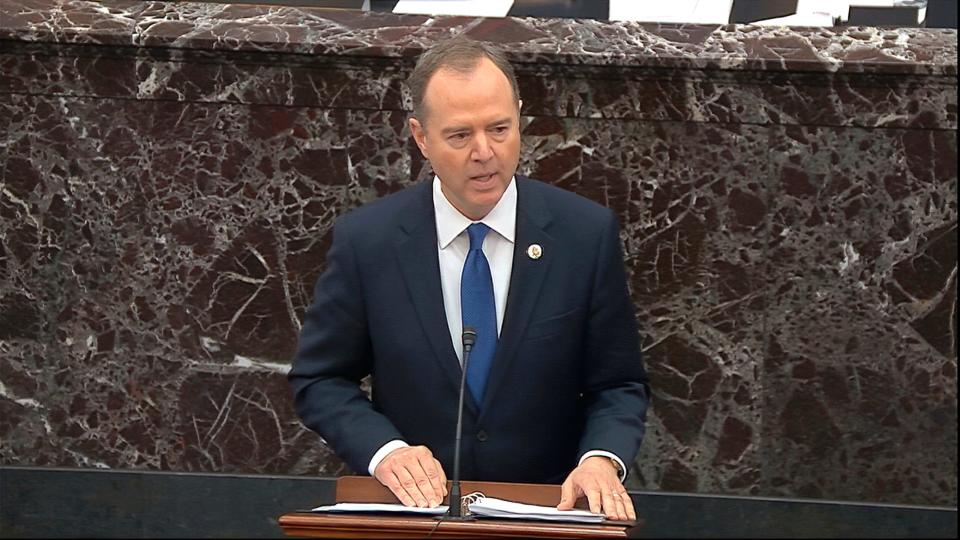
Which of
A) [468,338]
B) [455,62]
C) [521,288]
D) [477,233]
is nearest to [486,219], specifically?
[477,233]

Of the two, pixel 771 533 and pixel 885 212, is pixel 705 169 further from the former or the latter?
pixel 771 533

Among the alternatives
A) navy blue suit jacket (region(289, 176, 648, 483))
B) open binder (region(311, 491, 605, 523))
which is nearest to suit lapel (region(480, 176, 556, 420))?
navy blue suit jacket (region(289, 176, 648, 483))

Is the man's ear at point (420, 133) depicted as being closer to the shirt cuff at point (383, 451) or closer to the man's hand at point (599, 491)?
the shirt cuff at point (383, 451)

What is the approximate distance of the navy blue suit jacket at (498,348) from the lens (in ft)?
9.92

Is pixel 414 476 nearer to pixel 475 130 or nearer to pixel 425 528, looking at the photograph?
pixel 425 528

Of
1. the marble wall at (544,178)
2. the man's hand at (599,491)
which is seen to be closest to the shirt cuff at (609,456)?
the man's hand at (599,491)

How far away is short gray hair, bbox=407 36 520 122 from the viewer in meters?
2.96

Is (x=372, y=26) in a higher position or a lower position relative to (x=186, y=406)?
higher

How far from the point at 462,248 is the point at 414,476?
0.54 m

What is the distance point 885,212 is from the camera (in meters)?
4.05

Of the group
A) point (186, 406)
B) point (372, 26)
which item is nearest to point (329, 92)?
point (372, 26)

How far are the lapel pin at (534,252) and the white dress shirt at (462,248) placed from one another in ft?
0.15

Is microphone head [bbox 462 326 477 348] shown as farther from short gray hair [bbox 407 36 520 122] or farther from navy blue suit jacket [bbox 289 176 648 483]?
short gray hair [bbox 407 36 520 122]

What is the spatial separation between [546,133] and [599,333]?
1.08 meters
